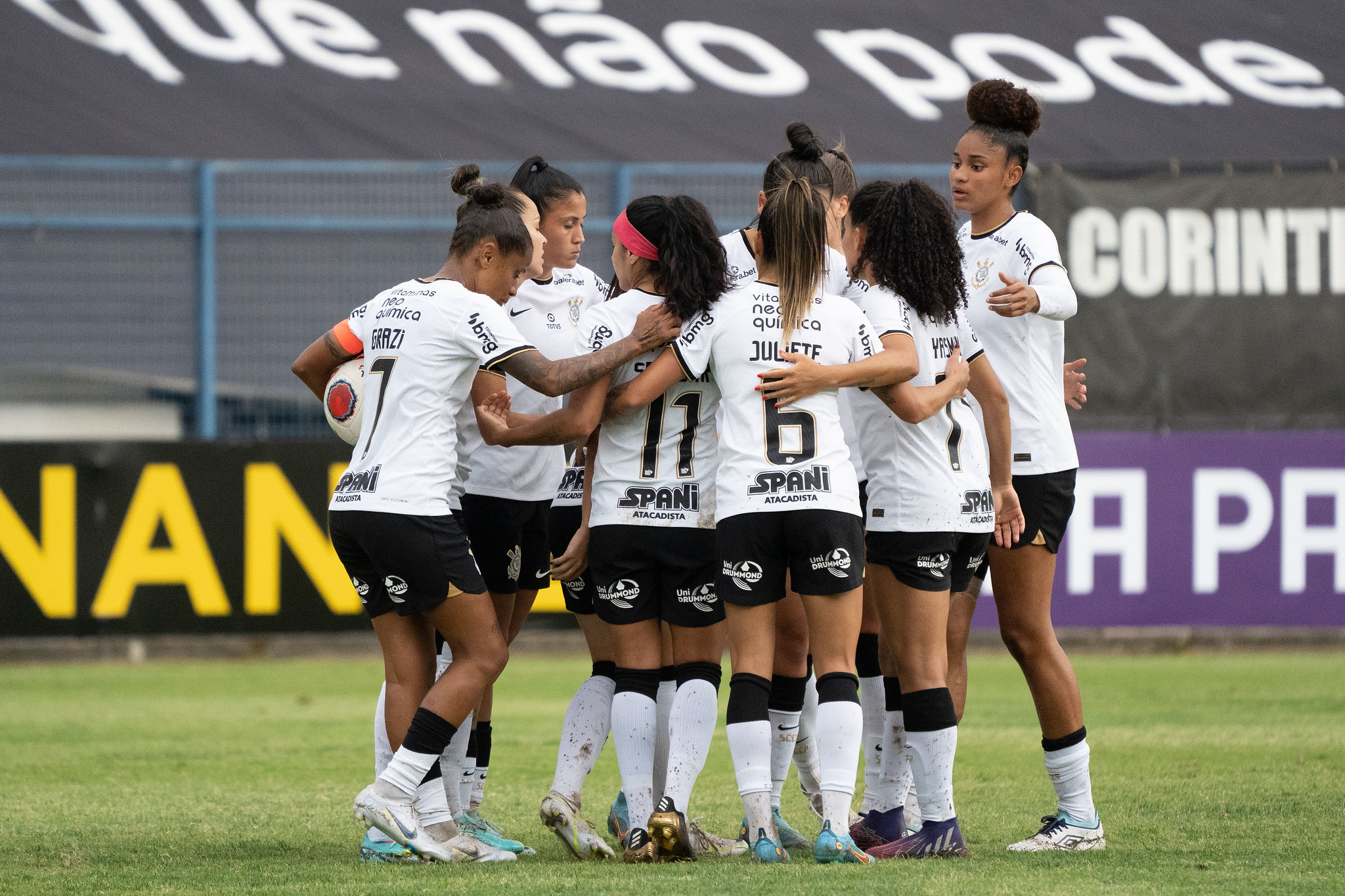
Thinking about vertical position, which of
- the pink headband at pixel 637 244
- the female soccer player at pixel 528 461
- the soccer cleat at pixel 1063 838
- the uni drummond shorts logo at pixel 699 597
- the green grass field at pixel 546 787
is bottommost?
the green grass field at pixel 546 787

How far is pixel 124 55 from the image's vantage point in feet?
43.3

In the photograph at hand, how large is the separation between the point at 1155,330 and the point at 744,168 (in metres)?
3.18

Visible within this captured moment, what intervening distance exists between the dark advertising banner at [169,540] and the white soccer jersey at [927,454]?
6.21m

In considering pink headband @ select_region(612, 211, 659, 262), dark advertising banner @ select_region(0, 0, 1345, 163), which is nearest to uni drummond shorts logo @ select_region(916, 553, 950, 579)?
pink headband @ select_region(612, 211, 659, 262)

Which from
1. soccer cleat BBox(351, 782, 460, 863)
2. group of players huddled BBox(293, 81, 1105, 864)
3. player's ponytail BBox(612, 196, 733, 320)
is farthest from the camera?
player's ponytail BBox(612, 196, 733, 320)

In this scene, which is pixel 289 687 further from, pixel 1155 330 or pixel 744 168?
pixel 1155 330

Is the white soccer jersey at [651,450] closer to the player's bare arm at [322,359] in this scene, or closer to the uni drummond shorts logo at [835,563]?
the uni drummond shorts logo at [835,563]

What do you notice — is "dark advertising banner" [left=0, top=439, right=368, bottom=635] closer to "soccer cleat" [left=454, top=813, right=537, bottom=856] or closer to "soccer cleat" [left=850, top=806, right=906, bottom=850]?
"soccer cleat" [left=454, top=813, right=537, bottom=856]

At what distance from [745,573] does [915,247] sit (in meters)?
1.11

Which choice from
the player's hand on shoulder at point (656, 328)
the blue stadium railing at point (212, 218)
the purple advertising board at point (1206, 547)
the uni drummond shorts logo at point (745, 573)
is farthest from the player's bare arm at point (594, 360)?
the purple advertising board at point (1206, 547)

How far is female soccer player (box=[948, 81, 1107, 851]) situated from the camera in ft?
15.7

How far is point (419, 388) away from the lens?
464 cm

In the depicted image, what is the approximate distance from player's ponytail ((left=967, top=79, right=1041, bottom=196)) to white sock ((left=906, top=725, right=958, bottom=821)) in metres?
1.77

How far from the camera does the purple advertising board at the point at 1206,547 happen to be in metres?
10.7
